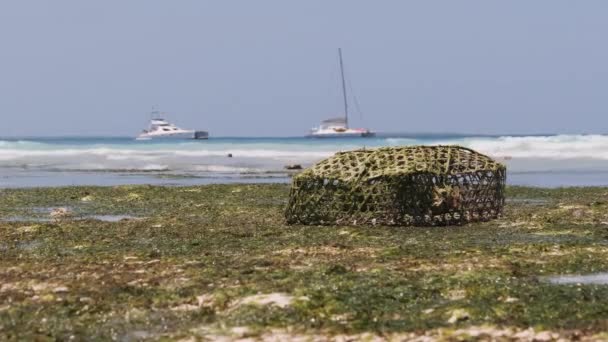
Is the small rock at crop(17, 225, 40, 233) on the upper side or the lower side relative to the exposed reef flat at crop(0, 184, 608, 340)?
lower

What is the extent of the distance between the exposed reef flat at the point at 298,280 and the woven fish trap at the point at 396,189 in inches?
26.4

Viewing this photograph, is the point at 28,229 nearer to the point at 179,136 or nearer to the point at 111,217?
the point at 111,217

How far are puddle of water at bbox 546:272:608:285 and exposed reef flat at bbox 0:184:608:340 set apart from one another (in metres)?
0.23

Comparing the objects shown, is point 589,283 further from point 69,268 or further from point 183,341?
point 69,268

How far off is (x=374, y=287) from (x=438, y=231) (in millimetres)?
7847

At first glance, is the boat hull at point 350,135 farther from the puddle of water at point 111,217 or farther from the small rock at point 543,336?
the small rock at point 543,336

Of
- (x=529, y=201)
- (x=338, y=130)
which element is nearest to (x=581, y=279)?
(x=529, y=201)

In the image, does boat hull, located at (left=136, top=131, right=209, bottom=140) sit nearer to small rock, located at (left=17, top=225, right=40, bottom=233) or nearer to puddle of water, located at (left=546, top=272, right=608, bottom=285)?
small rock, located at (left=17, top=225, right=40, bottom=233)

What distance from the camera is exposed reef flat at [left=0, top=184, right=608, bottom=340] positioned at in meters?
9.84

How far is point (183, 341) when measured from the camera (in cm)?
932

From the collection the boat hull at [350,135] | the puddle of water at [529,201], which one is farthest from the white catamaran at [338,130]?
the puddle of water at [529,201]

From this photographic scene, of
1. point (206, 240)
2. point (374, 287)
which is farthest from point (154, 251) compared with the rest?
point (374, 287)

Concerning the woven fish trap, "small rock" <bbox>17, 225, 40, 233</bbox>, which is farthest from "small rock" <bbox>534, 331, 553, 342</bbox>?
"small rock" <bbox>17, 225, 40, 233</bbox>

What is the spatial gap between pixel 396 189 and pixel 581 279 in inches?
Answer: 319
